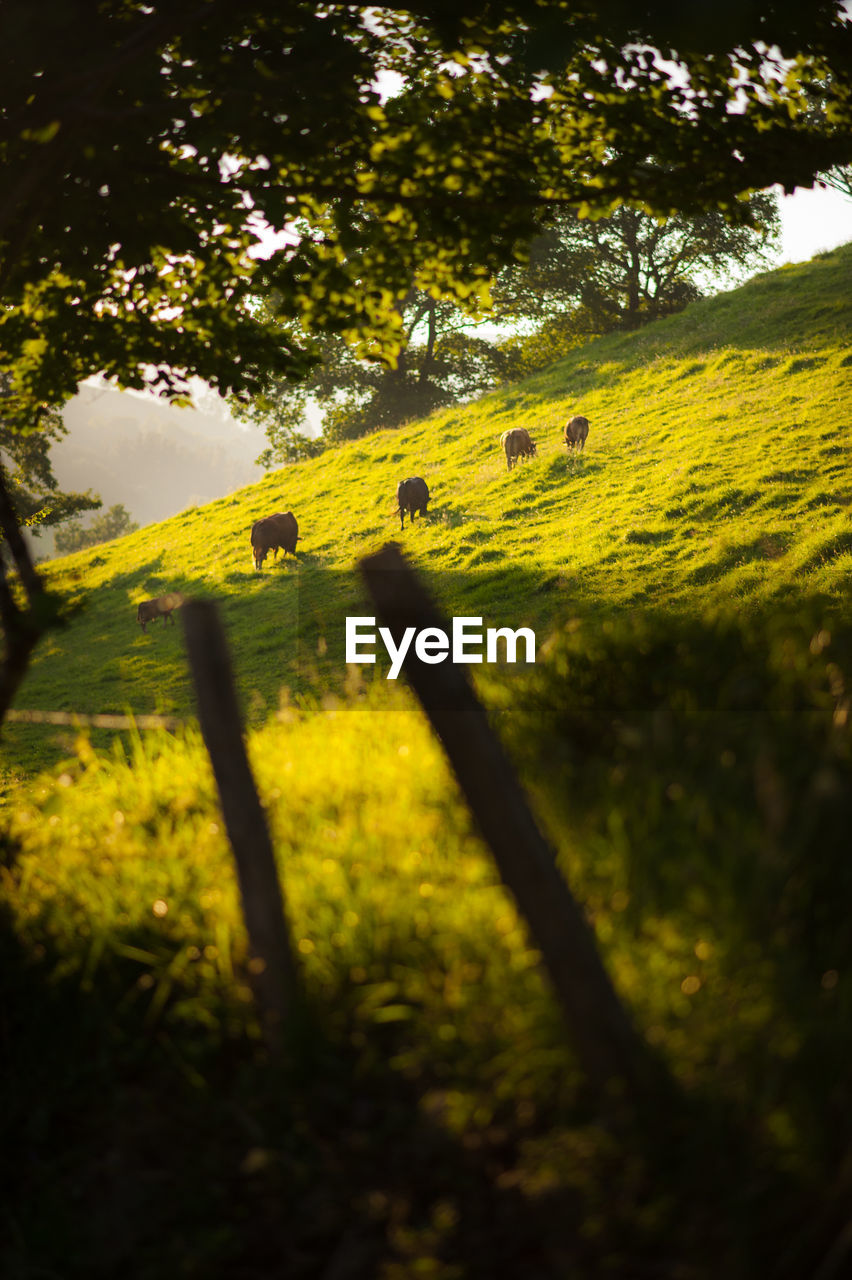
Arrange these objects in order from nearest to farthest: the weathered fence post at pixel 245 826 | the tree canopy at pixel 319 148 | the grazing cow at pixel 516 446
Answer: the weathered fence post at pixel 245 826 → the tree canopy at pixel 319 148 → the grazing cow at pixel 516 446

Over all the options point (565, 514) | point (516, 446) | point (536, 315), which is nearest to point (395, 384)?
point (536, 315)

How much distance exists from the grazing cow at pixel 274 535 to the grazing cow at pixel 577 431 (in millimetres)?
8377

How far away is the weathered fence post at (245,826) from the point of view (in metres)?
3.26

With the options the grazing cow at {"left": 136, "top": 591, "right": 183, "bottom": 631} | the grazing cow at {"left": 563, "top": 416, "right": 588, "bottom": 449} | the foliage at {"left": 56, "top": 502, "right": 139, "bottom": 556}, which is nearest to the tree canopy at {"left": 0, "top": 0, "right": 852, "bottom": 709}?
the grazing cow at {"left": 136, "top": 591, "right": 183, "bottom": 631}

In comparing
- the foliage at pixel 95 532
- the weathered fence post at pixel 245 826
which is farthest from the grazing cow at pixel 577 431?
the foliage at pixel 95 532

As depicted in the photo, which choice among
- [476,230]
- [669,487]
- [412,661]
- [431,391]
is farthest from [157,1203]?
[431,391]

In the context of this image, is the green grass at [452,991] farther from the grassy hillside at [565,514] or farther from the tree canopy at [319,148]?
the tree canopy at [319,148]

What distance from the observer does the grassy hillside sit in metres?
13.8

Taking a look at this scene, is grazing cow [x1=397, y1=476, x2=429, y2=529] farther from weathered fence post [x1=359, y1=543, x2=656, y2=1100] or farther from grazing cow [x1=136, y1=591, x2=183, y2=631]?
weathered fence post [x1=359, y1=543, x2=656, y2=1100]

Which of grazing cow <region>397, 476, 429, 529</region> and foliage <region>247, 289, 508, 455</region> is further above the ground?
foliage <region>247, 289, 508, 455</region>

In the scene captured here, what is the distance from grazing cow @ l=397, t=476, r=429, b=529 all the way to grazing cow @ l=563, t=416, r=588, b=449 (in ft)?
15.3

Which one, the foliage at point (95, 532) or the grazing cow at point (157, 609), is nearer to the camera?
the grazing cow at point (157, 609)

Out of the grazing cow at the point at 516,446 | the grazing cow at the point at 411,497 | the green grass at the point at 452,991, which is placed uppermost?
the grazing cow at the point at 516,446

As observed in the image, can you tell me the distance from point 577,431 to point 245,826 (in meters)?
20.8
